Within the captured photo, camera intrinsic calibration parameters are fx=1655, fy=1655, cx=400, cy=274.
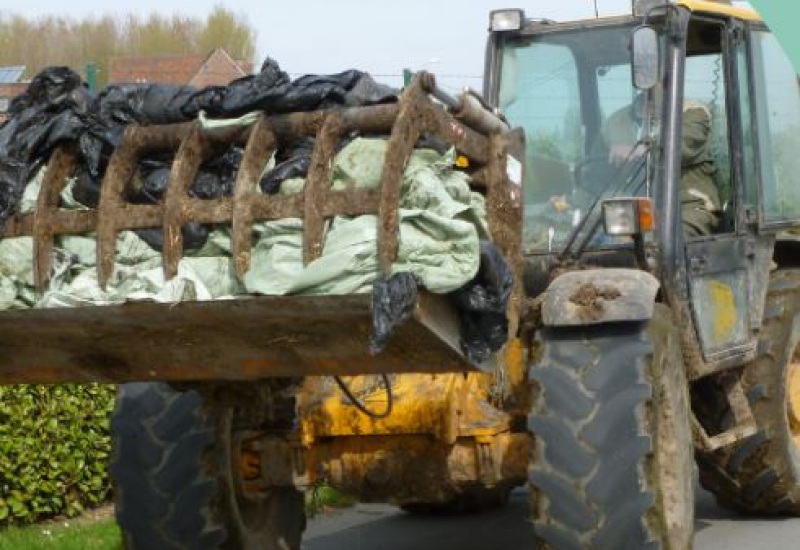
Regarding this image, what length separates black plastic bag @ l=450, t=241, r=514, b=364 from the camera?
5.81 m

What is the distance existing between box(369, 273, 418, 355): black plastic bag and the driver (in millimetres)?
2893

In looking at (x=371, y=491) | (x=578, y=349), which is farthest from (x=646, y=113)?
(x=371, y=491)

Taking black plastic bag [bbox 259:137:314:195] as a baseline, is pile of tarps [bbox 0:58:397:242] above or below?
above

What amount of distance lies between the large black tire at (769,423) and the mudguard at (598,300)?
1.95 m

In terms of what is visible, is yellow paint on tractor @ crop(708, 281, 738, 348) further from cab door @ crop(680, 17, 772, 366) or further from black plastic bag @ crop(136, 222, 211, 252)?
black plastic bag @ crop(136, 222, 211, 252)

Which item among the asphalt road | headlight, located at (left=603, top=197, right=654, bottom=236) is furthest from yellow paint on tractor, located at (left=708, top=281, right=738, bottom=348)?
the asphalt road

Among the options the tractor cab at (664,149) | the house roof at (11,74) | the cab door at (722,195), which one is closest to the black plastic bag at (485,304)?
the tractor cab at (664,149)

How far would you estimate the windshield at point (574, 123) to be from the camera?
808 centimetres

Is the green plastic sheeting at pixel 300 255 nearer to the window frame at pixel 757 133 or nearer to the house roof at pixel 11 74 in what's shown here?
the window frame at pixel 757 133

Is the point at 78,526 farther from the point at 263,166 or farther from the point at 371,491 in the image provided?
the point at 263,166

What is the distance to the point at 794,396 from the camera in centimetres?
916

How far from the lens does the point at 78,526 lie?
10.0 metres

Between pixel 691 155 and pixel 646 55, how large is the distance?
3.36 feet

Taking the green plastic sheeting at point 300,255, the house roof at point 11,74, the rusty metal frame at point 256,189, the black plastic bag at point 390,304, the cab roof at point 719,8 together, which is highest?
the house roof at point 11,74
